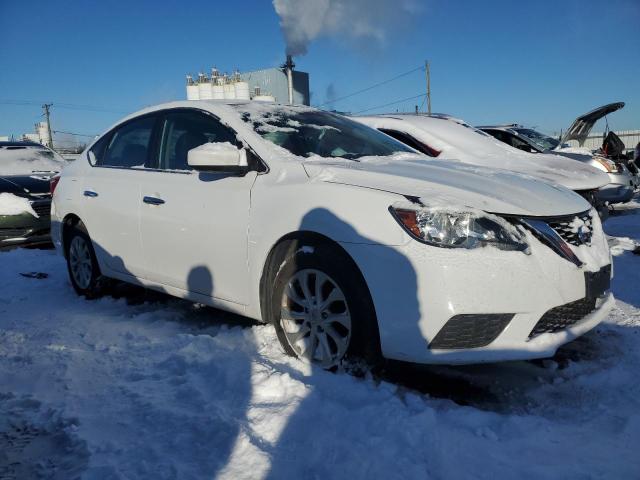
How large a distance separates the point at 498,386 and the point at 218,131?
89.1 inches

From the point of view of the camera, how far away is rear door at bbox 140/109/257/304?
10.2 ft

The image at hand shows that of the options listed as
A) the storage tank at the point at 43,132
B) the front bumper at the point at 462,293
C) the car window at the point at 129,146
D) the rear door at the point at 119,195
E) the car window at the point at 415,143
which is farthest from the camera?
the storage tank at the point at 43,132

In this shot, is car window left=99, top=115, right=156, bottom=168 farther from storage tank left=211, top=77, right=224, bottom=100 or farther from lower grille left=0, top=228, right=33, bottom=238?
storage tank left=211, top=77, right=224, bottom=100

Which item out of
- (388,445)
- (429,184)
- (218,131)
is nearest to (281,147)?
(218,131)

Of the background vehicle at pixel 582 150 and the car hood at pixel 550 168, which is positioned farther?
the background vehicle at pixel 582 150

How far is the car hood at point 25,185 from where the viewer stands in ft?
22.9

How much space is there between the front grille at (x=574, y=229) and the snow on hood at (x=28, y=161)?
7.75m

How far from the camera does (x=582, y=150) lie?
32.3ft

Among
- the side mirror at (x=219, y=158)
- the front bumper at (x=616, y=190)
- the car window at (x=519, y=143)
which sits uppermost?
the car window at (x=519, y=143)

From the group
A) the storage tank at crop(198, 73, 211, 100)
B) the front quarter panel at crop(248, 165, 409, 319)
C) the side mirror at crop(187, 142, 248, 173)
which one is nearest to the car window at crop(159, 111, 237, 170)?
the side mirror at crop(187, 142, 248, 173)

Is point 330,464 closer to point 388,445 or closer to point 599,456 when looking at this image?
point 388,445

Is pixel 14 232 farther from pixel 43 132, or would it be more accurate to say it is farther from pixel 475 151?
pixel 43 132

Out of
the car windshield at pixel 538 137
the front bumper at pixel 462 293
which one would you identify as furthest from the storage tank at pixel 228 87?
the front bumper at pixel 462 293

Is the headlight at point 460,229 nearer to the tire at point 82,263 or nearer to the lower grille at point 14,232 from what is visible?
the tire at point 82,263
